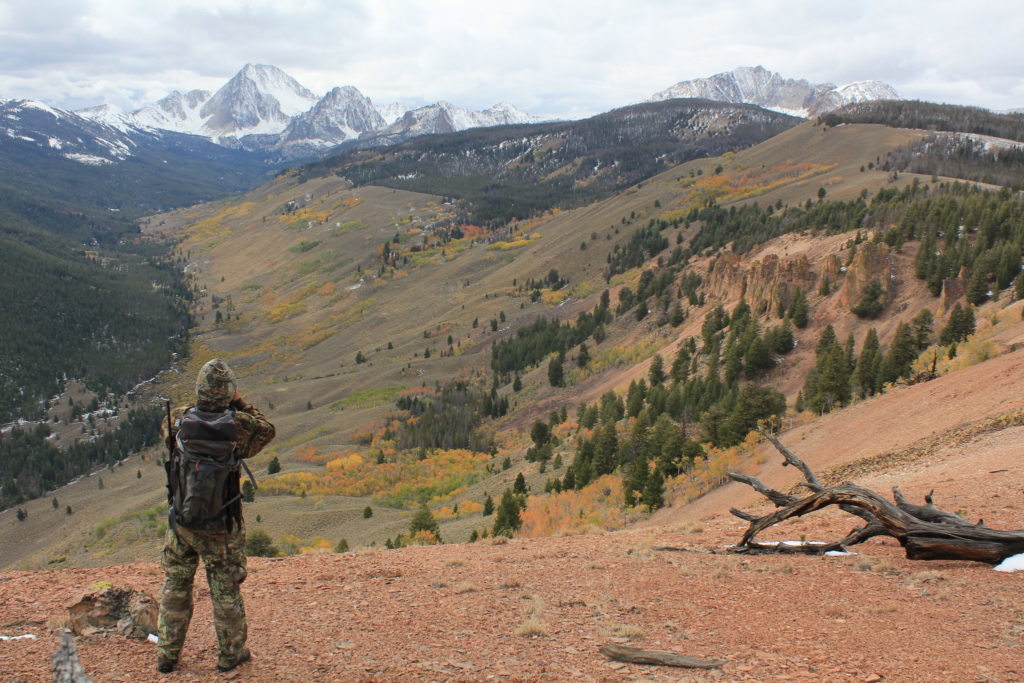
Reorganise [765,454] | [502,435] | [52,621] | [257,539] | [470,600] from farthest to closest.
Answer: [502,435], [765,454], [257,539], [470,600], [52,621]

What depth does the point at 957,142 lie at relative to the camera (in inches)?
5763

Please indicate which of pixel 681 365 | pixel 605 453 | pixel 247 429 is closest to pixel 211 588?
pixel 247 429

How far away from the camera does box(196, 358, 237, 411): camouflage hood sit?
20.7 ft

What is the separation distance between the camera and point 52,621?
768 centimetres

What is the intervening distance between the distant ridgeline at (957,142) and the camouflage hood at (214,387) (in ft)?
397

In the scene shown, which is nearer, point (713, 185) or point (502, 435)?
point (502, 435)

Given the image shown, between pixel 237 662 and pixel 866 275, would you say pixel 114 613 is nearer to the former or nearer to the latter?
pixel 237 662

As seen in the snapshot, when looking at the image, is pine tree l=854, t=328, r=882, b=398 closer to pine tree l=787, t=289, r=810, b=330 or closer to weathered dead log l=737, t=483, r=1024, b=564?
pine tree l=787, t=289, r=810, b=330

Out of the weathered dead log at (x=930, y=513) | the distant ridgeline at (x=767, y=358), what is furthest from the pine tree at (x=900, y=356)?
the weathered dead log at (x=930, y=513)

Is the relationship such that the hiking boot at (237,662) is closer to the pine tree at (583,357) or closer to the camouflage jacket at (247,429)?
the camouflage jacket at (247,429)

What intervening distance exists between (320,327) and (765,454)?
152 metres

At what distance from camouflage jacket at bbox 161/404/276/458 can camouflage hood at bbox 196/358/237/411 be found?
16 centimetres

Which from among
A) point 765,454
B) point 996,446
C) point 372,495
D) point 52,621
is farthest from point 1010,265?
point 372,495

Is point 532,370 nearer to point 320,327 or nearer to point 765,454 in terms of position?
point 765,454
